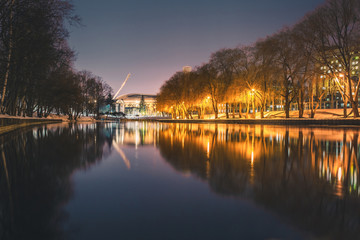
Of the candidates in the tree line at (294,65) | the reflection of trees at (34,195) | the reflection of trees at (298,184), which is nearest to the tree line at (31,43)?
the reflection of trees at (34,195)

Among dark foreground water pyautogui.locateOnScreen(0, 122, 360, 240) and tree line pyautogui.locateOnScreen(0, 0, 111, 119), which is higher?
tree line pyautogui.locateOnScreen(0, 0, 111, 119)

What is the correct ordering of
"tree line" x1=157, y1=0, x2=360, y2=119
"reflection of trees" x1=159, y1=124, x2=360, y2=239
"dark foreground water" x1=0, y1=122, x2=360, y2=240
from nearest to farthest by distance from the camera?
"dark foreground water" x1=0, y1=122, x2=360, y2=240 < "reflection of trees" x1=159, y1=124, x2=360, y2=239 < "tree line" x1=157, y1=0, x2=360, y2=119

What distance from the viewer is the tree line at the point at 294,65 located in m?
34.1

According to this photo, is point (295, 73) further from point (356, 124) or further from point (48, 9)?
point (48, 9)

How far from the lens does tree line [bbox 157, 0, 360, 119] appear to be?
34.1 m

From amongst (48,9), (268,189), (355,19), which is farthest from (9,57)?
(355,19)

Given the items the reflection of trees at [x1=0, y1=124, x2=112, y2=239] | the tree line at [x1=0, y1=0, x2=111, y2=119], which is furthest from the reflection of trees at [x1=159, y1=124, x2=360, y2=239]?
the tree line at [x1=0, y1=0, x2=111, y2=119]

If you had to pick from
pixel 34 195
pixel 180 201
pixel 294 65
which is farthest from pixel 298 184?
pixel 294 65

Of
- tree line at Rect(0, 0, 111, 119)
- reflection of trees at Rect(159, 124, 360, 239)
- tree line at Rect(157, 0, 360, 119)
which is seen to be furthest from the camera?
tree line at Rect(157, 0, 360, 119)

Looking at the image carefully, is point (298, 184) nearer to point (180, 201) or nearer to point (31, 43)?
point (180, 201)

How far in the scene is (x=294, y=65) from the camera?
4228cm

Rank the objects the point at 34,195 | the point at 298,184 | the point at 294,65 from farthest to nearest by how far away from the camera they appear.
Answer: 1. the point at 294,65
2. the point at 298,184
3. the point at 34,195

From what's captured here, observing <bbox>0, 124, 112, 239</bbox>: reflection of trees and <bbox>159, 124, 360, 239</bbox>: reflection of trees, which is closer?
<bbox>0, 124, 112, 239</bbox>: reflection of trees

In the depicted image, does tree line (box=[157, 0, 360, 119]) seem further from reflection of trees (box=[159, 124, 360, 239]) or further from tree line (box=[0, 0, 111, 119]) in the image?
reflection of trees (box=[159, 124, 360, 239])
